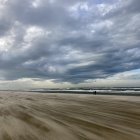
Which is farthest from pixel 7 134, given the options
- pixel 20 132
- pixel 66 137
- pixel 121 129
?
pixel 121 129

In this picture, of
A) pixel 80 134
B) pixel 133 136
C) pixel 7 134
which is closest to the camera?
pixel 133 136

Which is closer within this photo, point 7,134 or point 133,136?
point 133,136

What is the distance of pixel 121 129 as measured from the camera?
276 inches

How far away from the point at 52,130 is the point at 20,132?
1.12 m

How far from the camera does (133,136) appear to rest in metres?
6.01

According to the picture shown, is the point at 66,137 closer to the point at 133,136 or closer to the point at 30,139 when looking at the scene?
the point at 30,139

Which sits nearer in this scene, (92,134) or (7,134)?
(92,134)

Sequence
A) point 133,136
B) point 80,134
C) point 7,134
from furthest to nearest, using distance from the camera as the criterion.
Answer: point 7,134 < point 80,134 < point 133,136

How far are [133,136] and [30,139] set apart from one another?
10.0 feet

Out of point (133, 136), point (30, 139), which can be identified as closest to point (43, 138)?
point (30, 139)

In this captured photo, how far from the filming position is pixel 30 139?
604 centimetres

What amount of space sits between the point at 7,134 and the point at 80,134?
2.50m

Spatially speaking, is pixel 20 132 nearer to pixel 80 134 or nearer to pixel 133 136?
pixel 80 134

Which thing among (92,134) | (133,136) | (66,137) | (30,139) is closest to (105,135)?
(92,134)
